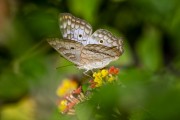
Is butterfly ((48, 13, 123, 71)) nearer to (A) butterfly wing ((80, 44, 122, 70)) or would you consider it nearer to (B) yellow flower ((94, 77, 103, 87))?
(A) butterfly wing ((80, 44, 122, 70))

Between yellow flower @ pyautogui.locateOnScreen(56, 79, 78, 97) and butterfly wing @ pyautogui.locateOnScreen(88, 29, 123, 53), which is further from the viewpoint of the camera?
yellow flower @ pyautogui.locateOnScreen(56, 79, 78, 97)

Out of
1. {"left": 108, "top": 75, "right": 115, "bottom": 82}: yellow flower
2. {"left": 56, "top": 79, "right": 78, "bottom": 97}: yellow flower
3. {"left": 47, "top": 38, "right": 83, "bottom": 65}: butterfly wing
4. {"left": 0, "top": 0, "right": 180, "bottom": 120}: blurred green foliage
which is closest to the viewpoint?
{"left": 108, "top": 75, "right": 115, "bottom": 82}: yellow flower

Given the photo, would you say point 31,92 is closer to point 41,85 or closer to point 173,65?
point 41,85

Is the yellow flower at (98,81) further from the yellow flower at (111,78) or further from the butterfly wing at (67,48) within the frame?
the butterfly wing at (67,48)

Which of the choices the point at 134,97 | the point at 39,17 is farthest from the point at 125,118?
the point at 39,17

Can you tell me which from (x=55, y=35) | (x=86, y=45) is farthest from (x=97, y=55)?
(x=55, y=35)

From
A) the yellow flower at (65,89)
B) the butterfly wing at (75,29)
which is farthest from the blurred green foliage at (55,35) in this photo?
the butterfly wing at (75,29)

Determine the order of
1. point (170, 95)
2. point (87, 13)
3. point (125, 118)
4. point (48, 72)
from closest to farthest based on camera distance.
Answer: point (170, 95), point (125, 118), point (87, 13), point (48, 72)

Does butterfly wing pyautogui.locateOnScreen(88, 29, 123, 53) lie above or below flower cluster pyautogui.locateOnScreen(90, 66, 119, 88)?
above

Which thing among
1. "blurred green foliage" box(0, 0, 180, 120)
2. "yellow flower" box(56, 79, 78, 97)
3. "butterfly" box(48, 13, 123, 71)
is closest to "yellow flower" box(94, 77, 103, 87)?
"butterfly" box(48, 13, 123, 71)
